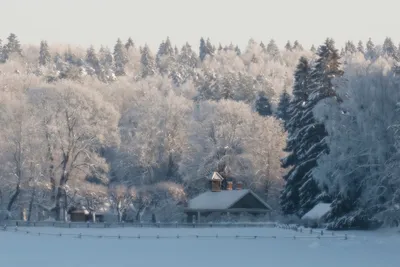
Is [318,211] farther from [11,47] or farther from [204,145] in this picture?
[11,47]

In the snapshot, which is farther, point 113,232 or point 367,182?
point 113,232

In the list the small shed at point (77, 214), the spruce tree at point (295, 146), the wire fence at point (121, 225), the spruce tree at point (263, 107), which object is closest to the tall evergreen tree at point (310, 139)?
the spruce tree at point (295, 146)

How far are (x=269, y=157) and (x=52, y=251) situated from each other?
47.7 metres

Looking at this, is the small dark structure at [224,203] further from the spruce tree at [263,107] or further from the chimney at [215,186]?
the spruce tree at [263,107]

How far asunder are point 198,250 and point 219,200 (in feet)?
112

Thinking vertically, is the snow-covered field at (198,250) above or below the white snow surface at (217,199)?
below

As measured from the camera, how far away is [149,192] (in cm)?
9056

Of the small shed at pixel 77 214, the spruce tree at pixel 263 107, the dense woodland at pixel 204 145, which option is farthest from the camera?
the spruce tree at pixel 263 107

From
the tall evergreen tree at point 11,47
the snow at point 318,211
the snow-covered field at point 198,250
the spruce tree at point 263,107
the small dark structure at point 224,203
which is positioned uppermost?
the tall evergreen tree at point 11,47

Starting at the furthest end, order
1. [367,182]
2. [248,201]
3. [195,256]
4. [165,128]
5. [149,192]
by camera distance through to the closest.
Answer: [165,128] → [149,192] → [248,201] → [367,182] → [195,256]

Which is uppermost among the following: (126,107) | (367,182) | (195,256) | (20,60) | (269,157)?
(20,60)

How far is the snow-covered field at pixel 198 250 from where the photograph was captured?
37.4m

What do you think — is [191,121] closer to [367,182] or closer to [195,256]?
[367,182]

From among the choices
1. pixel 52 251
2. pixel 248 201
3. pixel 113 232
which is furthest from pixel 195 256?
pixel 248 201
